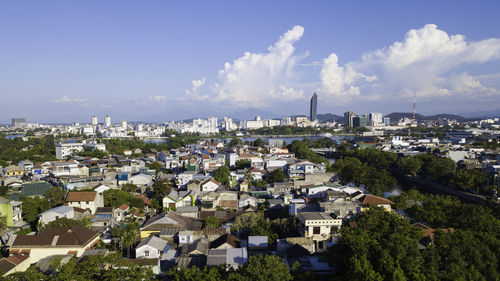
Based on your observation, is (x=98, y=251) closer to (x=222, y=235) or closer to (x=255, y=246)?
(x=222, y=235)

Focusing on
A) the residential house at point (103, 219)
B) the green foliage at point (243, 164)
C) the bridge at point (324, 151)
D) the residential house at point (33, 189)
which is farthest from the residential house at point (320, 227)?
the bridge at point (324, 151)

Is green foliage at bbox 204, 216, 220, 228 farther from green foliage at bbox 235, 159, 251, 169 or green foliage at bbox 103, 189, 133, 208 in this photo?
green foliage at bbox 235, 159, 251, 169

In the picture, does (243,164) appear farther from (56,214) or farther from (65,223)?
(65,223)

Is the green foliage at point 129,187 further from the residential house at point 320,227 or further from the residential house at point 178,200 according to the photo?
the residential house at point 320,227

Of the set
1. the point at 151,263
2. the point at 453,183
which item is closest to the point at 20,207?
the point at 151,263

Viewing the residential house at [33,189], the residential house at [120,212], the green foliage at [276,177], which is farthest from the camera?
the green foliage at [276,177]

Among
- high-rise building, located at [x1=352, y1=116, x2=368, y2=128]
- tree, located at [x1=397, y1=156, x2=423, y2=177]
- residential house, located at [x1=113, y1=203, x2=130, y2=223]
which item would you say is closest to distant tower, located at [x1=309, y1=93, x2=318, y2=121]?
high-rise building, located at [x1=352, y1=116, x2=368, y2=128]

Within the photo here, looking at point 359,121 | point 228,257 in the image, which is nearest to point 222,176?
point 228,257

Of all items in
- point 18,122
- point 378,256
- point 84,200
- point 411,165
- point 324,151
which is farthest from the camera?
point 18,122
